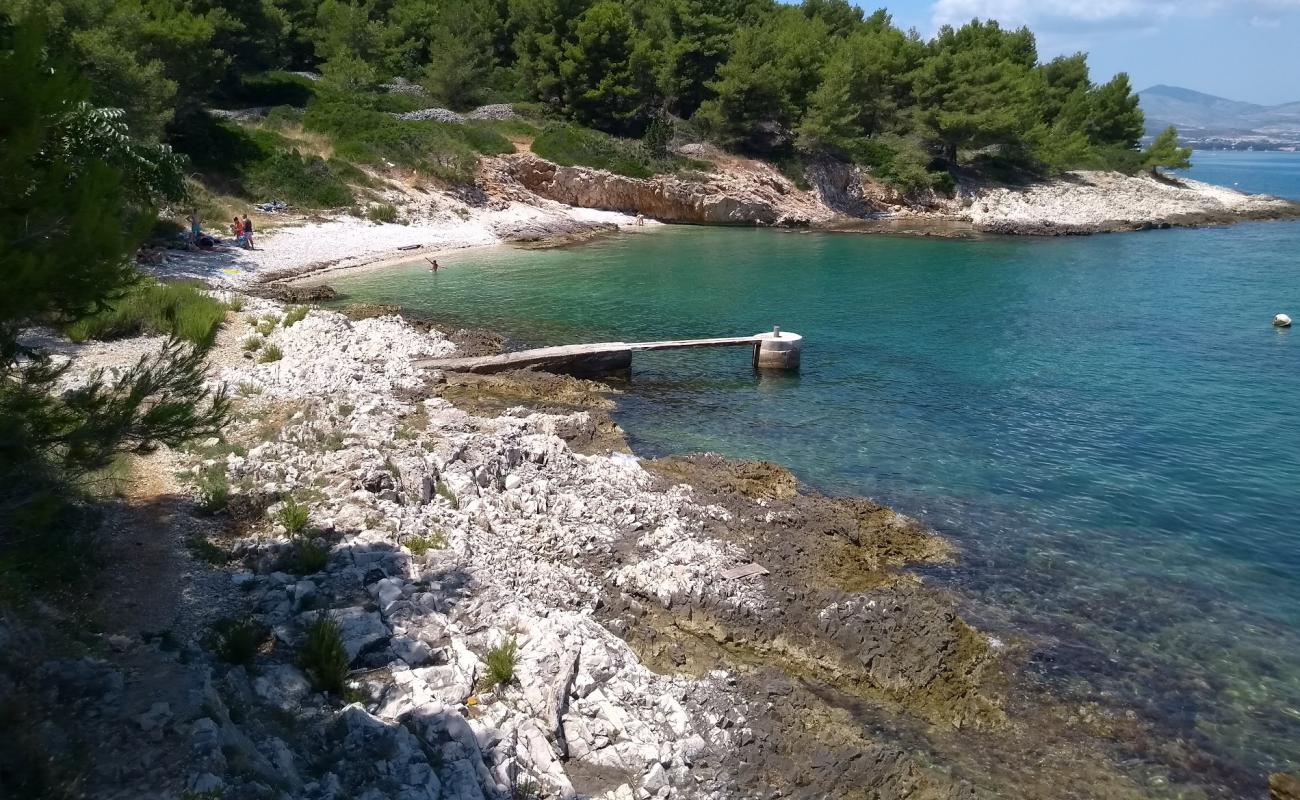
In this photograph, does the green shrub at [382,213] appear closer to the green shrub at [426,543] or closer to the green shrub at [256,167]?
the green shrub at [256,167]

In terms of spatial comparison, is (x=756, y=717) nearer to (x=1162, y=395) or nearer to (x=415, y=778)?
(x=415, y=778)

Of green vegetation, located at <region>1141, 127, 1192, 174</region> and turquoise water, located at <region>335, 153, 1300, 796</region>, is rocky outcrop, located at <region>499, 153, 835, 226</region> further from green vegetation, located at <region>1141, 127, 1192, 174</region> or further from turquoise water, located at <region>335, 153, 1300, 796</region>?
green vegetation, located at <region>1141, 127, 1192, 174</region>

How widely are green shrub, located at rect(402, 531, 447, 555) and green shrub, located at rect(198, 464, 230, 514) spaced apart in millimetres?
2502

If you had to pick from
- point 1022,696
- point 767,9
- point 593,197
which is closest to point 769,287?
point 593,197

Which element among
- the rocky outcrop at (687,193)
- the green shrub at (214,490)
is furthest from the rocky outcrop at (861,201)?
the green shrub at (214,490)

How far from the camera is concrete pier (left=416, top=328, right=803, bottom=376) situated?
67.6 ft

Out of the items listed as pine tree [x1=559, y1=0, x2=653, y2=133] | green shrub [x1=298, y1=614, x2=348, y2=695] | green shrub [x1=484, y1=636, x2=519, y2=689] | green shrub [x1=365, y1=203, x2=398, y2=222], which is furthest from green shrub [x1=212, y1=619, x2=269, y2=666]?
pine tree [x1=559, y1=0, x2=653, y2=133]

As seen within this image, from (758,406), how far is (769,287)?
1577cm

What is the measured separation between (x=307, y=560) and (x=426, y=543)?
152 centimetres

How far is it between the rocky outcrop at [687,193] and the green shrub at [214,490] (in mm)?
39359

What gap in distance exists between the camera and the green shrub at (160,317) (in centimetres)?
1728

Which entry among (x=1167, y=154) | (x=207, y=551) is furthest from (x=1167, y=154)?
(x=207, y=551)

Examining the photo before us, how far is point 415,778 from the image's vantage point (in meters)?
6.84

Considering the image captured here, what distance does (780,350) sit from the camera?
2234cm
